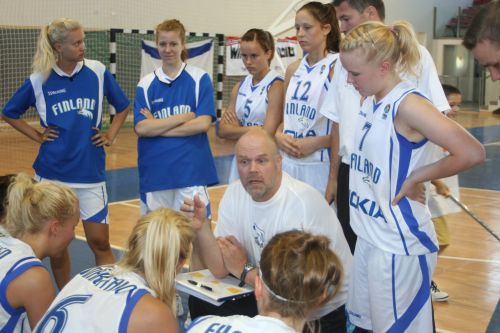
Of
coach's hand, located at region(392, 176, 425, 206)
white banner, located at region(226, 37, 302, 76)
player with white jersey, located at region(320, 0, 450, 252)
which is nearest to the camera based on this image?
coach's hand, located at region(392, 176, 425, 206)

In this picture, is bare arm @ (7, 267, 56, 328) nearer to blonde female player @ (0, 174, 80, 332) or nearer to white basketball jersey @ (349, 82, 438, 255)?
blonde female player @ (0, 174, 80, 332)

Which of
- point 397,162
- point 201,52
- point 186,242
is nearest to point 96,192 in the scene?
point 186,242

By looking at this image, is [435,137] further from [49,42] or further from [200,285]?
[49,42]

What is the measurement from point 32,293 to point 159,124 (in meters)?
2.10

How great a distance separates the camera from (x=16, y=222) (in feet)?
10.2

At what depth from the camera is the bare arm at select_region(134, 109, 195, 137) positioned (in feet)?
15.5

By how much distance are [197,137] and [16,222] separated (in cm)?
198

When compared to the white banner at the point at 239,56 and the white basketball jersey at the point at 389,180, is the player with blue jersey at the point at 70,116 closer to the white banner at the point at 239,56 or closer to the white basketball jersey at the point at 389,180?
the white basketball jersey at the point at 389,180

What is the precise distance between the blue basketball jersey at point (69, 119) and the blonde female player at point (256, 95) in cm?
93

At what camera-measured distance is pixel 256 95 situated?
500 cm

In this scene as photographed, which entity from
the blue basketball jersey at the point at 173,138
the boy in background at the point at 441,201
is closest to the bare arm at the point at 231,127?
the blue basketball jersey at the point at 173,138

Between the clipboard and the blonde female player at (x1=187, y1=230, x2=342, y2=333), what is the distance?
0.71 m

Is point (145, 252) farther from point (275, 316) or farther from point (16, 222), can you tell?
point (16, 222)

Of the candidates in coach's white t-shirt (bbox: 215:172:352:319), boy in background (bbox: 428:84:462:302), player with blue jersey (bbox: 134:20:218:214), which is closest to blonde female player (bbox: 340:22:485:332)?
coach's white t-shirt (bbox: 215:172:352:319)
